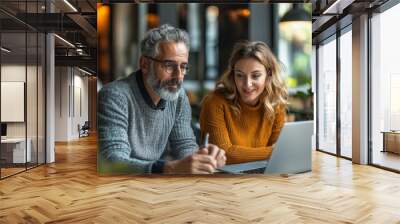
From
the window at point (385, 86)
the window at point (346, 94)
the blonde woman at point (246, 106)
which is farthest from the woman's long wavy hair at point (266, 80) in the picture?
the window at point (346, 94)

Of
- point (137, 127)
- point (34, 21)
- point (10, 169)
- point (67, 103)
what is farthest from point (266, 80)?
point (67, 103)

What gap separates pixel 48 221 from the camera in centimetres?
403

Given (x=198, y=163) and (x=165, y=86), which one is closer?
(x=165, y=86)

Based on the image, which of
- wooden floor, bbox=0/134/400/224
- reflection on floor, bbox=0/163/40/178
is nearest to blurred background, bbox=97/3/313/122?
wooden floor, bbox=0/134/400/224

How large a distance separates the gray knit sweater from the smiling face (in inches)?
32.6

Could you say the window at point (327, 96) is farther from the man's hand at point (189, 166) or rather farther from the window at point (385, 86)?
the man's hand at point (189, 166)

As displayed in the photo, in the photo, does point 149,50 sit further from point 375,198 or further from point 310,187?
point 375,198

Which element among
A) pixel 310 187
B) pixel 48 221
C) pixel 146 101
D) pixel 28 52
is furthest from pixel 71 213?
pixel 28 52

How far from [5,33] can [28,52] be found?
0.92 m

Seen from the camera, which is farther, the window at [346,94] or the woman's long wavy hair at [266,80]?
the window at [346,94]

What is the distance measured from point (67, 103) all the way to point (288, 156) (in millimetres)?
11247

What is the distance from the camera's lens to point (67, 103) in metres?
15.8

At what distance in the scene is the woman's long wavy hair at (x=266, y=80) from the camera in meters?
6.22

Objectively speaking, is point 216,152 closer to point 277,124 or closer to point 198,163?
point 198,163
